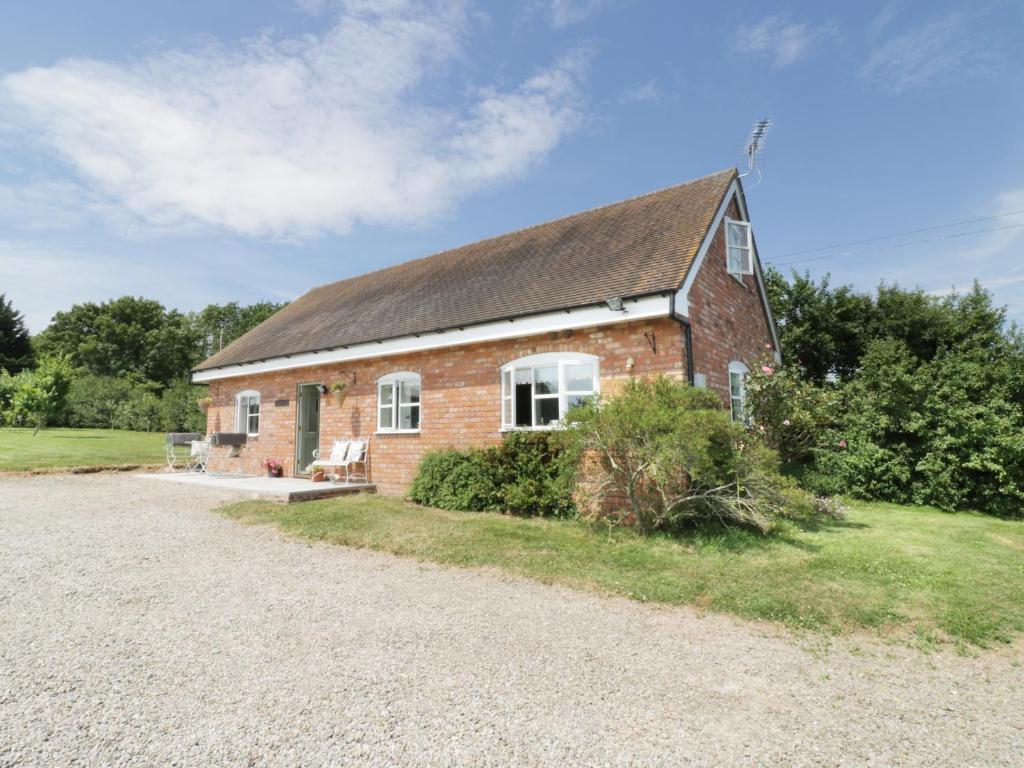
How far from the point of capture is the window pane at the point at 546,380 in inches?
388

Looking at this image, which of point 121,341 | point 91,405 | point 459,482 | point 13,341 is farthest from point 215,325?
point 459,482

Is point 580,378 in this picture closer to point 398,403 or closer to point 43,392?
point 398,403

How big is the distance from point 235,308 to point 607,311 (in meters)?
60.8

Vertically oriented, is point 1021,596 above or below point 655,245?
below

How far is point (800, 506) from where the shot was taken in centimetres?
651

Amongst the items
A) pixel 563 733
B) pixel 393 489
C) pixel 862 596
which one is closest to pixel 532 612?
pixel 563 733

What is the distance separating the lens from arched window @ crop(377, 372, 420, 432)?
12039 millimetres

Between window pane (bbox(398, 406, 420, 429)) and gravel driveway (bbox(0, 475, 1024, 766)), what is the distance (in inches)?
255

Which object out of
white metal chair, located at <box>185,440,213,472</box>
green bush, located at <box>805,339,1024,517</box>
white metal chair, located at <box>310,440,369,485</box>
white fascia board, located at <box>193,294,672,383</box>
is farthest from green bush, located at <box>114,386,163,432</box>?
green bush, located at <box>805,339,1024,517</box>

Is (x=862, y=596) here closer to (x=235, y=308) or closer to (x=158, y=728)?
(x=158, y=728)

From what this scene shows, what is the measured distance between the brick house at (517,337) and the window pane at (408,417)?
38 mm

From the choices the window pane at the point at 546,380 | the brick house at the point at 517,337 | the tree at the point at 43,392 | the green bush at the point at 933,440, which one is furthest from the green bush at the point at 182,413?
the green bush at the point at 933,440

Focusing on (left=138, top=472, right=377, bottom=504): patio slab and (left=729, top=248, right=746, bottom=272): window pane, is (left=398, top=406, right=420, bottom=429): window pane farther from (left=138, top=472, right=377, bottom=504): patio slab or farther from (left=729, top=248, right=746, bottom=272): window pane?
(left=729, top=248, right=746, bottom=272): window pane

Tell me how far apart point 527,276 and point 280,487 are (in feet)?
23.8
